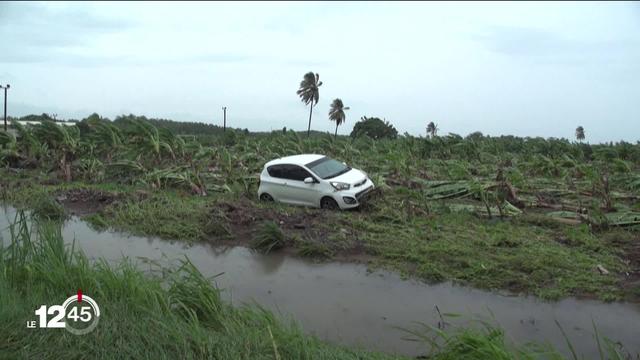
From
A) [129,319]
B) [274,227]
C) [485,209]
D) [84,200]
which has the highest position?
[485,209]

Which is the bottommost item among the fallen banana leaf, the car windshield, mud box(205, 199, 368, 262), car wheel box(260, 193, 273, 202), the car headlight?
mud box(205, 199, 368, 262)

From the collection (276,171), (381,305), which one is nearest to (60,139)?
(276,171)

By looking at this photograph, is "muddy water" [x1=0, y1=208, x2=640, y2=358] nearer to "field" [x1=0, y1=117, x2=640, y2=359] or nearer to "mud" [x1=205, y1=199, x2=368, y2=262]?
"field" [x1=0, y1=117, x2=640, y2=359]

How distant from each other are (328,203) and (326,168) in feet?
3.57

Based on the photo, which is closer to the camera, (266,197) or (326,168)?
(326,168)

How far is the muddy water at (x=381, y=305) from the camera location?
237 inches

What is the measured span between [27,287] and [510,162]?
22.3m

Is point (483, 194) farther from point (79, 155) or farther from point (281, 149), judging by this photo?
point (79, 155)

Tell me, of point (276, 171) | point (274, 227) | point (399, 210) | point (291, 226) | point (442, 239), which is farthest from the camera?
point (276, 171)

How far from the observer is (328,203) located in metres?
12.9

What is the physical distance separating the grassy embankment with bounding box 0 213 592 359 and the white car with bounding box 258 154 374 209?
705 cm

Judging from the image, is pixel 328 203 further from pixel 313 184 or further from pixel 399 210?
pixel 399 210

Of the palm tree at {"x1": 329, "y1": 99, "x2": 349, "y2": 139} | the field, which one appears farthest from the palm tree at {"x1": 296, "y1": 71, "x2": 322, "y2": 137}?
the field

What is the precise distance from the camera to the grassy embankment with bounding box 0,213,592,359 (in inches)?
159
